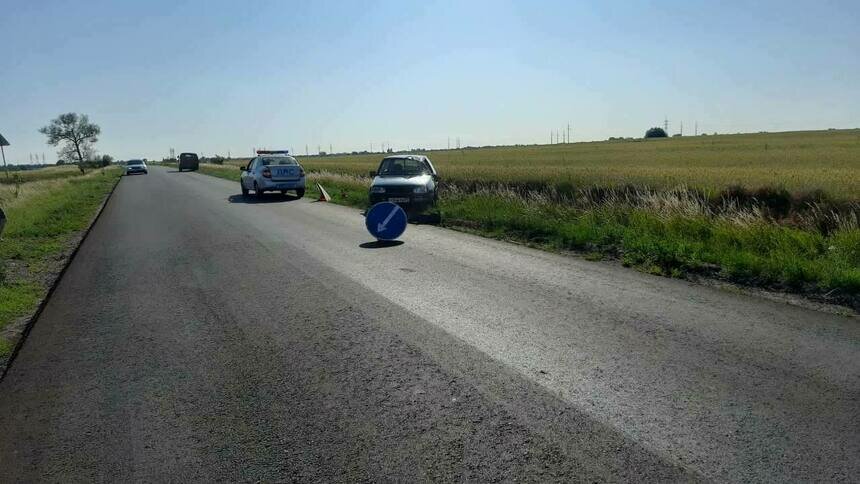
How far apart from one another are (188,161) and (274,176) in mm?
50329

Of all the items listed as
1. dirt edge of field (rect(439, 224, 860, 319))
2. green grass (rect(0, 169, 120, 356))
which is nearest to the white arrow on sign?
dirt edge of field (rect(439, 224, 860, 319))

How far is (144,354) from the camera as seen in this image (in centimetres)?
516

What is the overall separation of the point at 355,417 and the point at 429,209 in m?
13.1

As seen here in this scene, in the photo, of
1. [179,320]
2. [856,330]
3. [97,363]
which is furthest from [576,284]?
[97,363]

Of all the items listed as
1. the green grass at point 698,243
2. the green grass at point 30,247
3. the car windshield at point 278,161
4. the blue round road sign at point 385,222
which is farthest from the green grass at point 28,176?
the green grass at point 698,243

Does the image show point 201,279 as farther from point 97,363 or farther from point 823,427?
point 823,427

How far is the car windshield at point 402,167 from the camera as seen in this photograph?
17.5 m

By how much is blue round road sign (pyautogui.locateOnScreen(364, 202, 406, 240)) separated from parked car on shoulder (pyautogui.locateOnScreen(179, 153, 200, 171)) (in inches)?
2484

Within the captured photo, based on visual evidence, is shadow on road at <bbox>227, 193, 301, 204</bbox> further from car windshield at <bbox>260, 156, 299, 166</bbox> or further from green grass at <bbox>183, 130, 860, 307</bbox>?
green grass at <bbox>183, 130, 860, 307</bbox>

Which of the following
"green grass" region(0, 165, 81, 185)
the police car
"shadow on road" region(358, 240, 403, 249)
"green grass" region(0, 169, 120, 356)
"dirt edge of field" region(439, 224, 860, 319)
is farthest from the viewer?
"green grass" region(0, 165, 81, 185)

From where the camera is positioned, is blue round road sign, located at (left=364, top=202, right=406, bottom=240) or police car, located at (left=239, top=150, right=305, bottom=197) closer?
blue round road sign, located at (left=364, top=202, right=406, bottom=240)

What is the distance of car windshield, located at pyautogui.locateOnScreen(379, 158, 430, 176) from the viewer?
17547 mm

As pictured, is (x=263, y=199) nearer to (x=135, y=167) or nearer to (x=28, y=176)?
(x=135, y=167)

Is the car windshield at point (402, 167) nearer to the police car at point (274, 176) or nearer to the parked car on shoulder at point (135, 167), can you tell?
the police car at point (274, 176)
